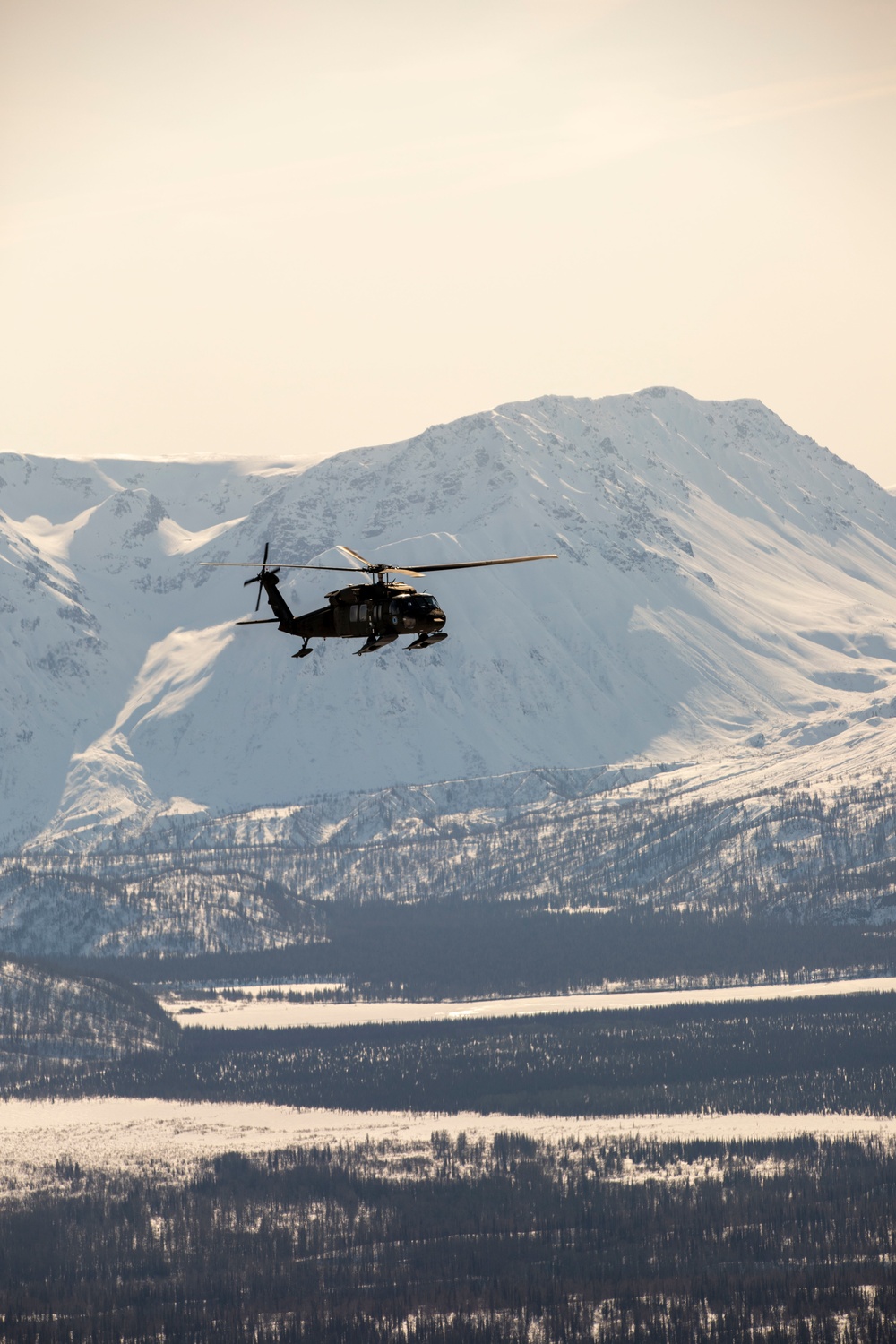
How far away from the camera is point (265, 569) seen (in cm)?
16188

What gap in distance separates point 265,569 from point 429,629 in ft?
42.8

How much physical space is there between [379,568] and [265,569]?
957cm

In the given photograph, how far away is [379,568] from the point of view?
158 metres

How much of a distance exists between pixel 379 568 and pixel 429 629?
709 centimetres

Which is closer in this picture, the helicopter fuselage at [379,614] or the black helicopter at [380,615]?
the black helicopter at [380,615]

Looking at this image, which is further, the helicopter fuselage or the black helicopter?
the helicopter fuselage

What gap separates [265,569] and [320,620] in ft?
21.9

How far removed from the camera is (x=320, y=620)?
166 meters

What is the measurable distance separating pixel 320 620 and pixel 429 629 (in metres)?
9.17
